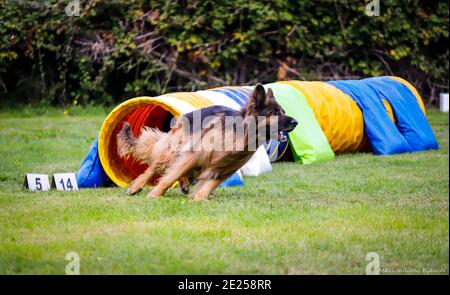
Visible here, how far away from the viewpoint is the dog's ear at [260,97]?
7.03m

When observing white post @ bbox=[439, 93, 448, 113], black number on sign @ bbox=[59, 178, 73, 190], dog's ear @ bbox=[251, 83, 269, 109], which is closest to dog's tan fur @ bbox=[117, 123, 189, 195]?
black number on sign @ bbox=[59, 178, 73, 190]

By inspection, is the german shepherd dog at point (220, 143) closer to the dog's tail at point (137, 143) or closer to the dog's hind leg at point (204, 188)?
the dog's hind leg at point (204, 188)

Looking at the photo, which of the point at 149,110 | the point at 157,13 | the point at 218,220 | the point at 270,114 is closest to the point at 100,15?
the point at 157,13

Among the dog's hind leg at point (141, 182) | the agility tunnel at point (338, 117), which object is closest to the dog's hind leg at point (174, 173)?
the dog's hind leg at point (141, 182)

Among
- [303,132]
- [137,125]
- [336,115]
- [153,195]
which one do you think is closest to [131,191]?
[153,195]

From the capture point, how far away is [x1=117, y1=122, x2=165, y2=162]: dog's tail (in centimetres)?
778

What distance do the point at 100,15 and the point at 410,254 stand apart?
1124 cm

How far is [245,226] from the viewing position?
19.7ft

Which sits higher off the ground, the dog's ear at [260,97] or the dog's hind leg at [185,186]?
the dog's ear at [260,97]

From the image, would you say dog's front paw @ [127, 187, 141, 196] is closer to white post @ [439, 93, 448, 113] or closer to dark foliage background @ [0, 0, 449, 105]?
dark foliage background @ [0, 0, 449, 105]

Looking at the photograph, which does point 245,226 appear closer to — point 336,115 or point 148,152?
point 148,152

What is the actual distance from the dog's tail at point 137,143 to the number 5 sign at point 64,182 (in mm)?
607

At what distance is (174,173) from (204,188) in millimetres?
310
